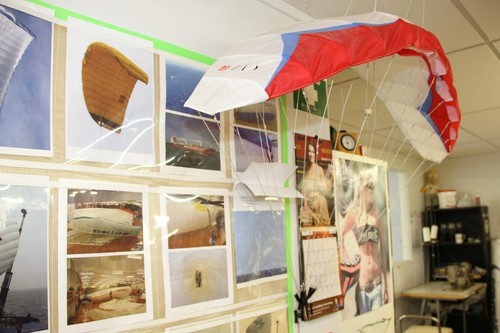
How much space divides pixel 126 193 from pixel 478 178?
15.9 ft

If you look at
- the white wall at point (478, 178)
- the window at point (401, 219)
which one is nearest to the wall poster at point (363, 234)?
the window at point (401, 219)

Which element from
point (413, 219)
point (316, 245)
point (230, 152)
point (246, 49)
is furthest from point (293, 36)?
point (413, 219)

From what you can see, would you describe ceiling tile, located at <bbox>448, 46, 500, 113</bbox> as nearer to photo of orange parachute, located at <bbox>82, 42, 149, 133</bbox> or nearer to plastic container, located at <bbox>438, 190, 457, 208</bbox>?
photo of orange parachute, located at <bbox>82, 42, 149, 133</bbox>

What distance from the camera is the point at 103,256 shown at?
0.96 meters

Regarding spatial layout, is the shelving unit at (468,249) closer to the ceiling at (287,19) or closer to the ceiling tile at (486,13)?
the ceiling at (287,19)

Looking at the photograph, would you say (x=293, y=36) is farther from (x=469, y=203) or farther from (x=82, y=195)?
(x=469, y=203)

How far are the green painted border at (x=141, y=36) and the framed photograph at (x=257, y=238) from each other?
0.43 metres

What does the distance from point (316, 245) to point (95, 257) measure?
35.1 inches

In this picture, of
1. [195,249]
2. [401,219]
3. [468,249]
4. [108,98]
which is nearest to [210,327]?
[195,249]

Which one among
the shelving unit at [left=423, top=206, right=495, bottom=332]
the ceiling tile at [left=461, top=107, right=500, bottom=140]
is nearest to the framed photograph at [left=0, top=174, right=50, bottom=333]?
the ceiling tile at [left=461, top=107, right=500, bottom=140]

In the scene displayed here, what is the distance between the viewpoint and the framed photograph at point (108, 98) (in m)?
0.97

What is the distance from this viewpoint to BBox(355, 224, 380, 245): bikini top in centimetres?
186

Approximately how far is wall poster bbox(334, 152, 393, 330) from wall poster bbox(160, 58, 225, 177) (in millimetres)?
731

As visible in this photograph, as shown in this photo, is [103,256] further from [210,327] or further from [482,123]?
[482,123]
